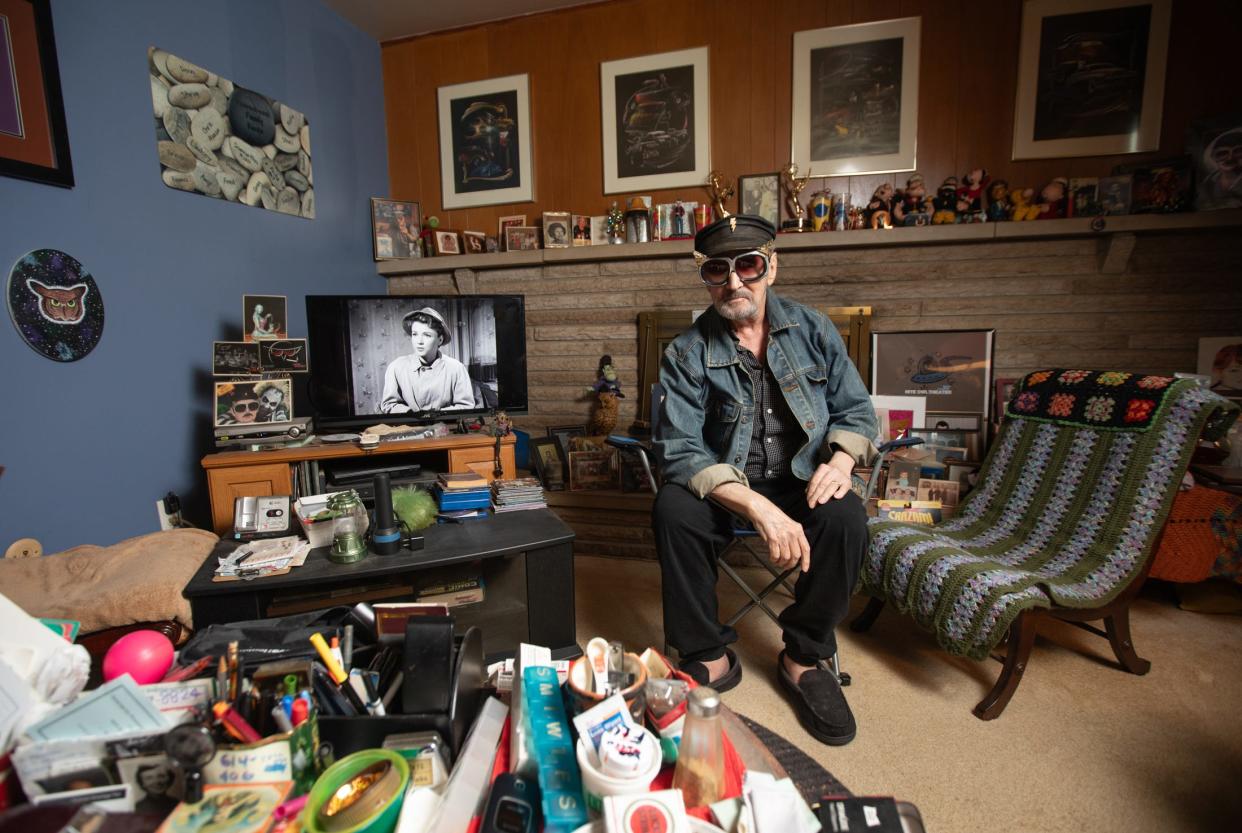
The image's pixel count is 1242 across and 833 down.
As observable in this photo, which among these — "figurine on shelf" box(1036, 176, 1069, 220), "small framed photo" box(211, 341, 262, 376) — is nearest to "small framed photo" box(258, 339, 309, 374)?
"small framed photo" box(211, 341, 262, 376)

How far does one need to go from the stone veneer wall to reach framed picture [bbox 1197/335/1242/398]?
0.15 feet

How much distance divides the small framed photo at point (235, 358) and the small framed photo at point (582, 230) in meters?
1.58

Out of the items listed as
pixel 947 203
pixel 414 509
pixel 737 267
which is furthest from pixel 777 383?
pixel 947 203

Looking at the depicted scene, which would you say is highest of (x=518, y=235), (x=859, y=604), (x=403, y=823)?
(x=518, y=235)

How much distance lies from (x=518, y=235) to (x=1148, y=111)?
9.52ft

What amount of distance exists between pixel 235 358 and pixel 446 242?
1.34 m

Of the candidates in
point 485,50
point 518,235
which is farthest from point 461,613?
point 485,50

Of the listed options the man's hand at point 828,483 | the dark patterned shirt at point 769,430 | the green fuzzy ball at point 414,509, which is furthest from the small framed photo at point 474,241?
the man's hand at point 828,483

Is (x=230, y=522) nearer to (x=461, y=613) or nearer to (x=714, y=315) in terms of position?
(x=461, y=613)

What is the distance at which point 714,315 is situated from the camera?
1.76 metres

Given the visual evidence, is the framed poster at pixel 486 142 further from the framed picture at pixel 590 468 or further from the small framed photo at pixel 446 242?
the framed picture at pixel 590 468

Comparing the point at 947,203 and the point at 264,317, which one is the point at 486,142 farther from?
the point at 947,203

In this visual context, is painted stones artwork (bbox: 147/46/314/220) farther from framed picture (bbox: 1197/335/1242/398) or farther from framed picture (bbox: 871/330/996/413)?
framed picture (bbox: 1197/335/1242/398)

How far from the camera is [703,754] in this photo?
672 mm
